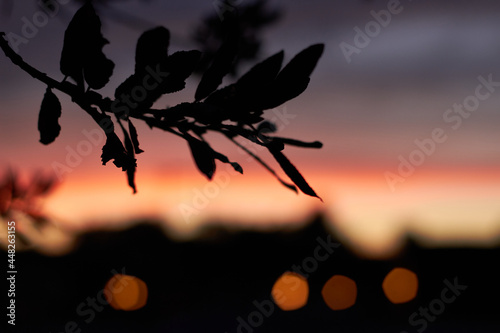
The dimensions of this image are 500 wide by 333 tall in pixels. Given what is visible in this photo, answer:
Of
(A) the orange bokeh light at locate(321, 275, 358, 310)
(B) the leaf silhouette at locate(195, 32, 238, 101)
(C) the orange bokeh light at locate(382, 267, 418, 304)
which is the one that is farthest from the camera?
(A) the orange bokeh light at locate(321, 275, 358, 310)

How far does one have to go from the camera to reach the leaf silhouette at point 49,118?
88cm

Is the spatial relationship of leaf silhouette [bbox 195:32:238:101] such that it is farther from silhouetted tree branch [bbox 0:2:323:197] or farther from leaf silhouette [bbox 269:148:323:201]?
leaf silhouette [bbox 269:148:323:201]

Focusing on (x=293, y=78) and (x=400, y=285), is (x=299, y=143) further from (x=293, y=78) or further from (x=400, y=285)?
(x=400, y=285)

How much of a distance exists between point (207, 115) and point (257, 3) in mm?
1542

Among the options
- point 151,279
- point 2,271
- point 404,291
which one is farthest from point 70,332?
point 404,291

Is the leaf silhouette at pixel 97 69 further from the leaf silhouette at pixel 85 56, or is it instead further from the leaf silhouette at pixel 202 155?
the leaf silhouette at pixel 202 155

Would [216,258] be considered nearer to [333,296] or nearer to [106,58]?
[333,296]

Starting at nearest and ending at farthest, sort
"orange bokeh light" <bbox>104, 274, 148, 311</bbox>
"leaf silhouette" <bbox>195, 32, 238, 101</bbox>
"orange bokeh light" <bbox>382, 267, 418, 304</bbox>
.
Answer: "leaf silhouette" <bbox>195, 32, 238, 101</bbox>, "orange bokeh light" <bbox>382, 267, 418, 304</bbox>, "orange bokeh light" <bbox>104, 274, 148, 311</bbox>

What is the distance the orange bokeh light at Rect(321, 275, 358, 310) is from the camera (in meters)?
33.4

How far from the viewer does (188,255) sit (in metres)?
29.9

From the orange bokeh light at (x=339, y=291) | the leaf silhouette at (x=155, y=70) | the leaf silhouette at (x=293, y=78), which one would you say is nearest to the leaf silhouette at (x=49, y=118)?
the leaf silhouette at (x=155, y=70)

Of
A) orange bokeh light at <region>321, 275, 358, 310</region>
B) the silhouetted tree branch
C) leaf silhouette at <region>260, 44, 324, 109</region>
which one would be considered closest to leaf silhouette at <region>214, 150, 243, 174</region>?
the silhouetted tree branch

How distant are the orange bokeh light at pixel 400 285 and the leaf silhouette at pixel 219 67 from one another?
30.9 meters

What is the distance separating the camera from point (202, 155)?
856 millimetres
